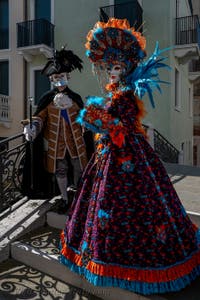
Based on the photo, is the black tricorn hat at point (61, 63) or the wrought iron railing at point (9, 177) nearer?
the black tricorn hat at point (61, 63)

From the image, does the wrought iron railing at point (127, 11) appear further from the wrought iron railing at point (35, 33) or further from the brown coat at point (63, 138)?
the brown coat at point (63, 138)

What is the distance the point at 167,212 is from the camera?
2.19 metres

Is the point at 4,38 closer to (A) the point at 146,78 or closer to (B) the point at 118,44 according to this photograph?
(B) the point at 118,44

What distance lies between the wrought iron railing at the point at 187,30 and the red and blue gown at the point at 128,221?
856 centimetres

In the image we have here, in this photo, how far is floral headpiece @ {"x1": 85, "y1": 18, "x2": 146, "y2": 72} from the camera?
252cm

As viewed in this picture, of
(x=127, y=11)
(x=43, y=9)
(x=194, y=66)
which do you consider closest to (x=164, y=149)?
(x=127, y=11)

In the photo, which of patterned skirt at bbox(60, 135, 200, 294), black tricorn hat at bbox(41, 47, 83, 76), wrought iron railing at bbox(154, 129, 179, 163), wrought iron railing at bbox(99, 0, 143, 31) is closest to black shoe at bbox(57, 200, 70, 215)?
patterned skirt at bbox(60, 135, 200, 294)

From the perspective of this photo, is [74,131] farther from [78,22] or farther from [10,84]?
[10,84]

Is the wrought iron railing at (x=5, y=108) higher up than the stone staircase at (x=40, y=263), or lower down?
higher up

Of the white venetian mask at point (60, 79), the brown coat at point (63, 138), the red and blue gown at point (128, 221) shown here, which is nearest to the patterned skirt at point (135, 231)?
the red and blue gown at point (128, 221)

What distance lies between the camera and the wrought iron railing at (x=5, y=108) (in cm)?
1181

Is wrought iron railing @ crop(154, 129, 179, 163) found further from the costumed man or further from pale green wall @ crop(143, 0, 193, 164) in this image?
the costumed man

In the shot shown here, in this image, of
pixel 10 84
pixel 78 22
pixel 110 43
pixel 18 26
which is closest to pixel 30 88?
pixel 10 84

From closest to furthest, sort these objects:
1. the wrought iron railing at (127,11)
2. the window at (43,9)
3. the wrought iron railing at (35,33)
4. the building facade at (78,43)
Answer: the wrought iron railing at (127,11) < the building facade at (78,43) < the wrought iron railing at (35,33) < the window at (43,9)
